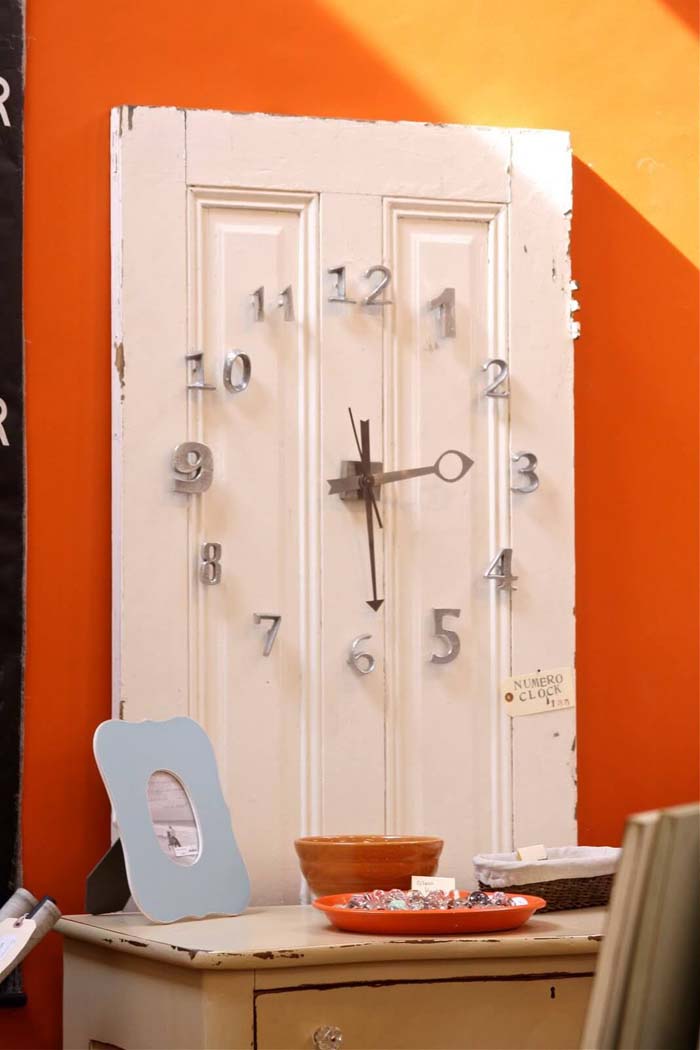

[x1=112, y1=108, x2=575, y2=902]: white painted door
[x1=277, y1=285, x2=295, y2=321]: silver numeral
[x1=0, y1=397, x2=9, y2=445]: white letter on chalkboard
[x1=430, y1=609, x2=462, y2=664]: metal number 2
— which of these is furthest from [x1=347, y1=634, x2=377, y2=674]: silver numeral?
[x1=0, y1=397, x2=9, y2=445]: white letter on chalkboard

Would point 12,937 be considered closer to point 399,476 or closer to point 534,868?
point 534,868

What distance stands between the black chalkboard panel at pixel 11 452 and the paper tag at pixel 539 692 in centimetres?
91

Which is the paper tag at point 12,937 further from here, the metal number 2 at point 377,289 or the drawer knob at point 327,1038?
the metal number 2 at point 377,289

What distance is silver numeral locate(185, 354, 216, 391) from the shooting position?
8.88 ft

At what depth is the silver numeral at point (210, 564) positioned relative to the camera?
269cm

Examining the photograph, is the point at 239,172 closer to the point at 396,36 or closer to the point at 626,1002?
the point at 396,36

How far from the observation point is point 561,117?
3.03 m

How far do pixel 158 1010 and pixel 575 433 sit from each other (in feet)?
4.66

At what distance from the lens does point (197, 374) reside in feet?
8.90

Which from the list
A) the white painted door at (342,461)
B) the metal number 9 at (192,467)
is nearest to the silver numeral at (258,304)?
the white painted door at (342,461)

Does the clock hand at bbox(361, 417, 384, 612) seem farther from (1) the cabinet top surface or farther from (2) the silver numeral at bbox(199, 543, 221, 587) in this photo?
(1) the cabinet top surface

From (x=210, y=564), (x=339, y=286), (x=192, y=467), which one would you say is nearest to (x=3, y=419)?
(x=192, y=467)

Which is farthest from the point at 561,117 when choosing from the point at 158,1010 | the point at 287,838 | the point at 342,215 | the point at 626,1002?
the point at 626,1002

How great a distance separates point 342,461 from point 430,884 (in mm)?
820
